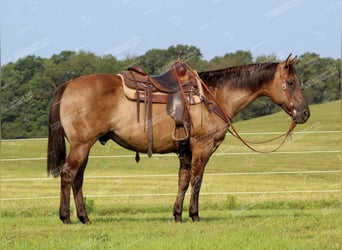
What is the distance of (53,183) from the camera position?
27656 millimetres

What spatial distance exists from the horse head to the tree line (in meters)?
37.9

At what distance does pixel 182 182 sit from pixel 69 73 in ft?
177

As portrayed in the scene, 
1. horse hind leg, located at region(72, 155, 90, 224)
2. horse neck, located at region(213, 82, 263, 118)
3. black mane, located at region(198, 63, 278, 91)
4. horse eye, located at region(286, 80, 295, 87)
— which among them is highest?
black mane, located at region(198, 63, 278, 91)

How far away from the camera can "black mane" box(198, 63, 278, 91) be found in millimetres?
10703

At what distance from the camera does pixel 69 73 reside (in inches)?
2491

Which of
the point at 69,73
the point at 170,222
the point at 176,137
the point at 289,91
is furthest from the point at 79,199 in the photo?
the point at 69,73

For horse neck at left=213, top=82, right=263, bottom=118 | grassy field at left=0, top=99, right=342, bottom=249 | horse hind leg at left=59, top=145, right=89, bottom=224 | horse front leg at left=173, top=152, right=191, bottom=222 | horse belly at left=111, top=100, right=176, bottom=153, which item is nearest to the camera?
grassy field at left=0, top=99, right=342, bottom=249

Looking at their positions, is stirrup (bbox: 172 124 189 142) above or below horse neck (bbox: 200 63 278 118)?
below

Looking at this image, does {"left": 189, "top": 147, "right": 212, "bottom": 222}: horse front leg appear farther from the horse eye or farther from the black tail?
the black tail

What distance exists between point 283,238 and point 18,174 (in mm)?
24050

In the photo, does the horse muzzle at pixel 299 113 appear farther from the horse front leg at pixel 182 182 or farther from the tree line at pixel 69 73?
the tree line at pixel 69 73

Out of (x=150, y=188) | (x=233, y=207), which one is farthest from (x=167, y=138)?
(x=150, y=188)

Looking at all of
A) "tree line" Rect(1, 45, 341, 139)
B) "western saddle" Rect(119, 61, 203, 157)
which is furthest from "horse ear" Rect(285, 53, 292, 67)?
"tree line" Rect(1, 45, 341, 139)

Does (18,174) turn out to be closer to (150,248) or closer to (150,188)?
(150,188)
